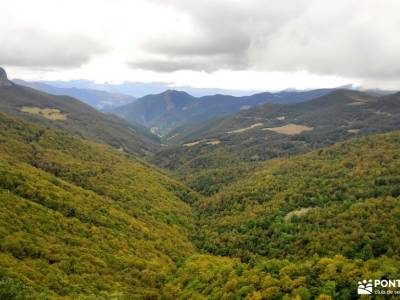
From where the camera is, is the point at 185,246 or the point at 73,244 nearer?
the point at 73,244

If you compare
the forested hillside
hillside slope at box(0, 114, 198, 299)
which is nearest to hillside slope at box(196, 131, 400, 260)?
the forested hillside

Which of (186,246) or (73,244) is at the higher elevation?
Result: (73,244)

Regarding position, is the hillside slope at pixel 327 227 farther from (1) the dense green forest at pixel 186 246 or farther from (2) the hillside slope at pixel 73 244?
(2) the hillside slope at pixel 73 244

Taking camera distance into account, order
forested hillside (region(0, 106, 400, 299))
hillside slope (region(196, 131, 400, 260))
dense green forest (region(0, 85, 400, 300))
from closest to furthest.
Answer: dense green forest (region(0, 85, 400, 300))
forested hillside (region(0, 106, 400, 299))
hillside slope (region(196, 131, 400, 260))

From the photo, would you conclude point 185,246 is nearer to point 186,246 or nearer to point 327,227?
point 186,246

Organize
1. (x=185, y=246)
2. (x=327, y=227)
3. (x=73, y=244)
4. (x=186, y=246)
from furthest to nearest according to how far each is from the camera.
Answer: (x=186, y=246) → (x=185, y=246) → (x=327, y=227) → (x=73, y=244)

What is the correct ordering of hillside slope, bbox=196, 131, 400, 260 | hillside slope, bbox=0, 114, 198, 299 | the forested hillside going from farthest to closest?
hillside slope, bbox=196, 131, 400, 260, hillside slope, bbox=0, 114, 198, 299, the forested hillside

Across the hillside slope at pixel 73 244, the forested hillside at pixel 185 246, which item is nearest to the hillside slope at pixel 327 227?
the forested hillside at pixel 185 246

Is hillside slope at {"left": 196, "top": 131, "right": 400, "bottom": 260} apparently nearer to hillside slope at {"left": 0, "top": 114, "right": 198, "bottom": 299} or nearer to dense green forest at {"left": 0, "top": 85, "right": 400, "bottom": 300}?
dense green forest at {"left": 0, "top": 85, "right": 400, "bottom": 300}

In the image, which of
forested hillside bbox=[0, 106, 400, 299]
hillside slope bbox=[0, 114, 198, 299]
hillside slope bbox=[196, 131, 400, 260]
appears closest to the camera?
forested hillside bbox=[0, 106, 400, 299]

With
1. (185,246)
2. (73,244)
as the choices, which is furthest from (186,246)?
(73,244)

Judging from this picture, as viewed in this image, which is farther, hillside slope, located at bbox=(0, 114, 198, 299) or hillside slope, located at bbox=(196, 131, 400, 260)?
hillside slope, located at bbox=(196, 131, 400, 260)

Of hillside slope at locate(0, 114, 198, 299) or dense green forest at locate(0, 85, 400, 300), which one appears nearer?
dense green forest at locate(0, 85, 400, 300)
